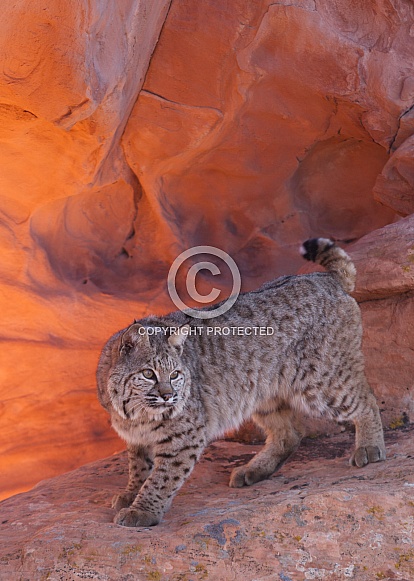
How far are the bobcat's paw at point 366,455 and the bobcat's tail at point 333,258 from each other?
48.2 inches

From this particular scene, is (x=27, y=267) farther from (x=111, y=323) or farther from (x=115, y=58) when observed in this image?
(x=115, y=58)

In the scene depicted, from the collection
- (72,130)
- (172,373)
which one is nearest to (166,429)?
(172,373)

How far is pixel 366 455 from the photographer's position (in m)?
4.46

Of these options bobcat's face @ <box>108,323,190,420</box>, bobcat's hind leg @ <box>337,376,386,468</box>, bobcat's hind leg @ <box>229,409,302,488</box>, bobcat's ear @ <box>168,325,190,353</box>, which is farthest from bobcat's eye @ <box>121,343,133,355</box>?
bobcat's hind leg @ <box>337,376,386,468</box>

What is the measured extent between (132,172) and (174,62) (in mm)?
1163

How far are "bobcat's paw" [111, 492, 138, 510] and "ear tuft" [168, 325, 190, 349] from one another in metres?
1.00

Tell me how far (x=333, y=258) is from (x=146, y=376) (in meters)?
1.88

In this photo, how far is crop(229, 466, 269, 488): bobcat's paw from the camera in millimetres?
4565

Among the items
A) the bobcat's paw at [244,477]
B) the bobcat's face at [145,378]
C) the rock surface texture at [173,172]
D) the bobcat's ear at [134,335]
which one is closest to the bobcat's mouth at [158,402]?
the bobcat's face at [145,378]

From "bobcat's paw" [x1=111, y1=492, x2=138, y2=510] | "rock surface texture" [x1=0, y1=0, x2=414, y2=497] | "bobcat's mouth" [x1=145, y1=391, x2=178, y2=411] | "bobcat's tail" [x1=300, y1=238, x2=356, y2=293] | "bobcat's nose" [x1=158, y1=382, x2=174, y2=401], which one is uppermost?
"rock surface texture" [x1=0, y1=0, x2=414, y2=497]

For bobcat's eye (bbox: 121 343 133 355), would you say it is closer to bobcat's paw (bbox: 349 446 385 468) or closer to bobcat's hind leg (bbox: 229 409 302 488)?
bobcat's hind leg (bbox: 229 409 302 488)

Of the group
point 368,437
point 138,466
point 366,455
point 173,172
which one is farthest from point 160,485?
point 173,172

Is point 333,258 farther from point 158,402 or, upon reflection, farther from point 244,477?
point 158,402

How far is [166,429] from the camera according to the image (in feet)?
13.5
